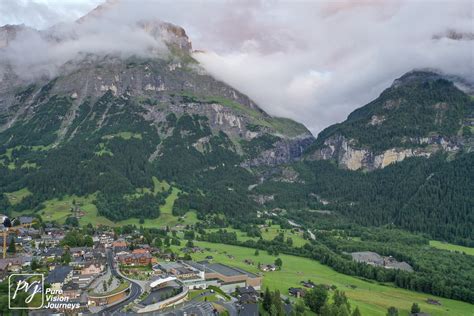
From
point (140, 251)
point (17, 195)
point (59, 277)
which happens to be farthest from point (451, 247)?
point (17, 195)

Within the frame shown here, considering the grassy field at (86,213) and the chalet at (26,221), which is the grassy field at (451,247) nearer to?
the grassy field at (86,213)

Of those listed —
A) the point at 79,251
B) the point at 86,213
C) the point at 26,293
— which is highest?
the point at 86,213

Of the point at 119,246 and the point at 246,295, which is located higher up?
the point at 119,246

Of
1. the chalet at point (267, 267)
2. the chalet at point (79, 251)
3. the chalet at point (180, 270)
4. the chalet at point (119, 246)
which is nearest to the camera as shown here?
the chalet at point (180, 270)

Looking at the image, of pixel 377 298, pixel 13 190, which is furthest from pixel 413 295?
pixel 13 190

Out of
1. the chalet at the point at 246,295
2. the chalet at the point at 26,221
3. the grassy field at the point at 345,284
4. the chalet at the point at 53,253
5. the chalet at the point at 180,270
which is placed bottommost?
the grassy field at the point at 345,284

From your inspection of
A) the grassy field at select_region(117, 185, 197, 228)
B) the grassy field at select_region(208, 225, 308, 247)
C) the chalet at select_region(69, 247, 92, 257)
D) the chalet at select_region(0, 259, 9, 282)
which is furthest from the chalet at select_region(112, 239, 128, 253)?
the grassy field at select_region(117, 185, 197, 228)

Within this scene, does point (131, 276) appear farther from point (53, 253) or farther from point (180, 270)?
point (53, 253)

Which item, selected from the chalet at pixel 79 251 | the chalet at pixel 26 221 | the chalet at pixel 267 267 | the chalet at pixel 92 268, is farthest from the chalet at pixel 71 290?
the chalet at pixel 26 221
